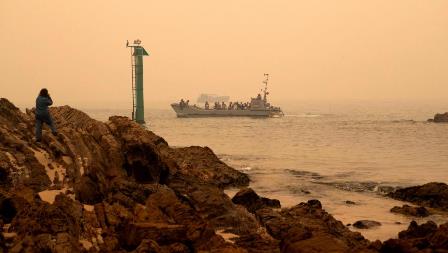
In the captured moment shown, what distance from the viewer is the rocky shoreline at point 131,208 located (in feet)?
23.6

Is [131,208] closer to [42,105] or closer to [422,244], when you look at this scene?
[422,244]

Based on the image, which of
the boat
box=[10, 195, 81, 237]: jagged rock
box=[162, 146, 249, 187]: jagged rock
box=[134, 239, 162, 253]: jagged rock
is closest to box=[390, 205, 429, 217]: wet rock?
box=[162, 146, 249, 187]: jagged rock

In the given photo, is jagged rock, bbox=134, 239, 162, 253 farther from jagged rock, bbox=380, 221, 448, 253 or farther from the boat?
the boat

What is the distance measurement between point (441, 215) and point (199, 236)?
9556 millimetres

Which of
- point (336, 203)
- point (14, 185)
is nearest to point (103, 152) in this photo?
point (14, 185)

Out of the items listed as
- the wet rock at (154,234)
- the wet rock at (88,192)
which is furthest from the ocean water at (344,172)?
the wet rock at (88,192)

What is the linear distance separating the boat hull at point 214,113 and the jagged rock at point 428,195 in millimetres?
87192

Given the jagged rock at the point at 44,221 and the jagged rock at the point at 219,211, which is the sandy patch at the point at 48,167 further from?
the jagged rock at the point at 44,221

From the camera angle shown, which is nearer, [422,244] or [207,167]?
[422,244]

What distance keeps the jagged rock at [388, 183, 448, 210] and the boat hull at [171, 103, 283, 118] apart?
87.2 metres

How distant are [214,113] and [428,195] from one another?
91635 millimetres

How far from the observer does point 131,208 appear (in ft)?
29.9

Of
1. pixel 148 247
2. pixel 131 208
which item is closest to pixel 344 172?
pixel 131 208

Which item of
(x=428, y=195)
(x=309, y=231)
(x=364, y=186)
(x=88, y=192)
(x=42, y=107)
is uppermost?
(x=42, y=107)
